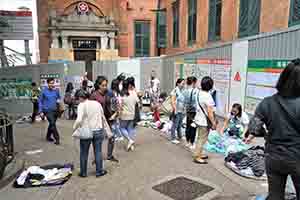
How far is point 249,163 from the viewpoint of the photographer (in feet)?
15.7

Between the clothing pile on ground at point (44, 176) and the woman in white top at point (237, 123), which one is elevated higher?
the woman in white top at point (237, 123)

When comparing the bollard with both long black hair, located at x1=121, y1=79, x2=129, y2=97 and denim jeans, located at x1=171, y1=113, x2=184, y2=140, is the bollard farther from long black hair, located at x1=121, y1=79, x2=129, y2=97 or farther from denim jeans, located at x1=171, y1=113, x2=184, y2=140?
denim jeans, located at x1=171, y1=113, x2=184, y2=140

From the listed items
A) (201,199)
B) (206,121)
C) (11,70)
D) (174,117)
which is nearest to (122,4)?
(11,70)

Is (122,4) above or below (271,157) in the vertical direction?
above

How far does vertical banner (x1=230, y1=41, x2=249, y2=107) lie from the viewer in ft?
25.6

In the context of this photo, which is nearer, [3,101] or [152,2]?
[3,101]

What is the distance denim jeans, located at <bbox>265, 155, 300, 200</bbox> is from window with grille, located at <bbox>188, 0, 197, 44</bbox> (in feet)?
41.4

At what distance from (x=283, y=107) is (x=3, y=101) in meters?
11.7

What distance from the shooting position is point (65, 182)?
4422 millimetres

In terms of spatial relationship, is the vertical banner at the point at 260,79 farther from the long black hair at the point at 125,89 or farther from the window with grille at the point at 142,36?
the window with grille at the point at 142,36

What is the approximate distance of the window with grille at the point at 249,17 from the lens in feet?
29.6

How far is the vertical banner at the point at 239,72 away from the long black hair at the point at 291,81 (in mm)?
5595

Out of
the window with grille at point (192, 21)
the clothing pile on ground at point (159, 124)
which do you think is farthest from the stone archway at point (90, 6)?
the clothing pile on ground at point (159, 124)

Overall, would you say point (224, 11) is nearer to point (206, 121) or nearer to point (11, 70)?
point (206, 121)
